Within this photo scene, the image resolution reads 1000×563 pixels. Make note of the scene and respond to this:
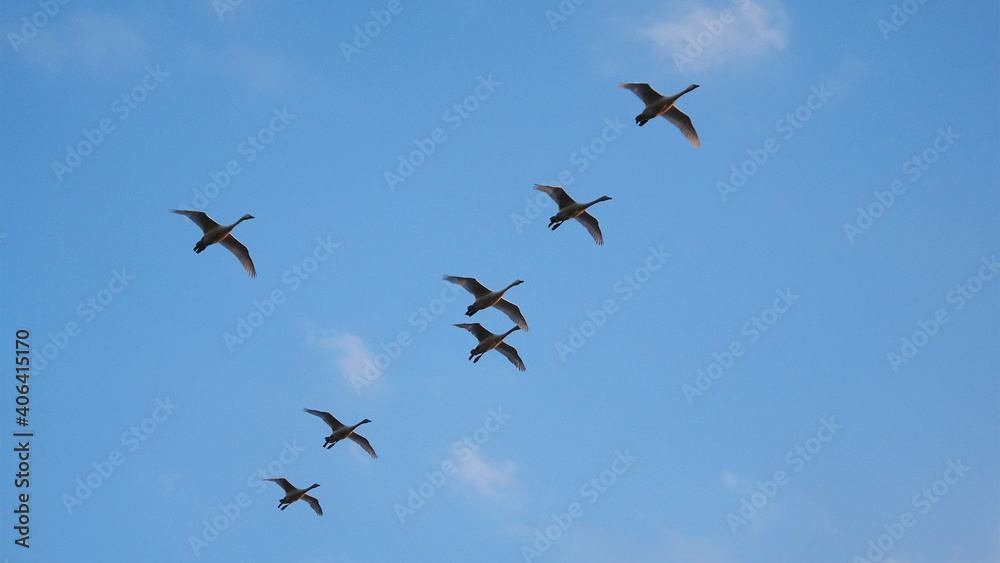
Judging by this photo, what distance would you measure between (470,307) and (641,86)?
12295 millimetres

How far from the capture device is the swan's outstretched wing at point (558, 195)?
52.4 metres

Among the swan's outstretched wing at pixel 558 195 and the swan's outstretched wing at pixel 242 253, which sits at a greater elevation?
the swan's outstretched wing at pixel 558 195

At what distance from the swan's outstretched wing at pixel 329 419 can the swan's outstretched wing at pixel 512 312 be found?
9.30 metres

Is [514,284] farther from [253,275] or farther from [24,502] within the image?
[24,502]

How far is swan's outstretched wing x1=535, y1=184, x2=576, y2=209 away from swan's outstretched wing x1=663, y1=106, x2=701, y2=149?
614 centimetres

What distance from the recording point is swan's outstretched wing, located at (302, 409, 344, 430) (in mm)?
54291

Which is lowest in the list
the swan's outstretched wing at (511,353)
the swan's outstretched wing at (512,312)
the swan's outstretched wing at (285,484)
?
the swan's outstretched wing at (285,484)

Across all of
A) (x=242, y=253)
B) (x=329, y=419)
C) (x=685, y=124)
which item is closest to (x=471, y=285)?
(x=329, y=419)

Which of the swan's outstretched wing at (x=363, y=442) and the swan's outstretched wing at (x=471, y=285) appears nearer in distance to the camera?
the swan's outstretched wing at (x=471, y=285)

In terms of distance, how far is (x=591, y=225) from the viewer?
5472 cm

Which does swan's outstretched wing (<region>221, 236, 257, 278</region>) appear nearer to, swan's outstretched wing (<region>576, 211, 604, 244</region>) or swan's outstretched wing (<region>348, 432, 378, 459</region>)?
swan's outstretched wing (<region>348, 432, 378, 459</region>)

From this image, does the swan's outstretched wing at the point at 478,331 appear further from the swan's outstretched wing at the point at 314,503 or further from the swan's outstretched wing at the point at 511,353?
the swan's outstretched wing at the point at 314,503

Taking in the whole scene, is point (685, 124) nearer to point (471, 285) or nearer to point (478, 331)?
point (471, 285)

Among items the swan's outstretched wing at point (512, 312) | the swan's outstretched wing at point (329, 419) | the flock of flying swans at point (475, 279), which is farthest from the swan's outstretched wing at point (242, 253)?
the swan's outstretched wing at point (512, 312)
